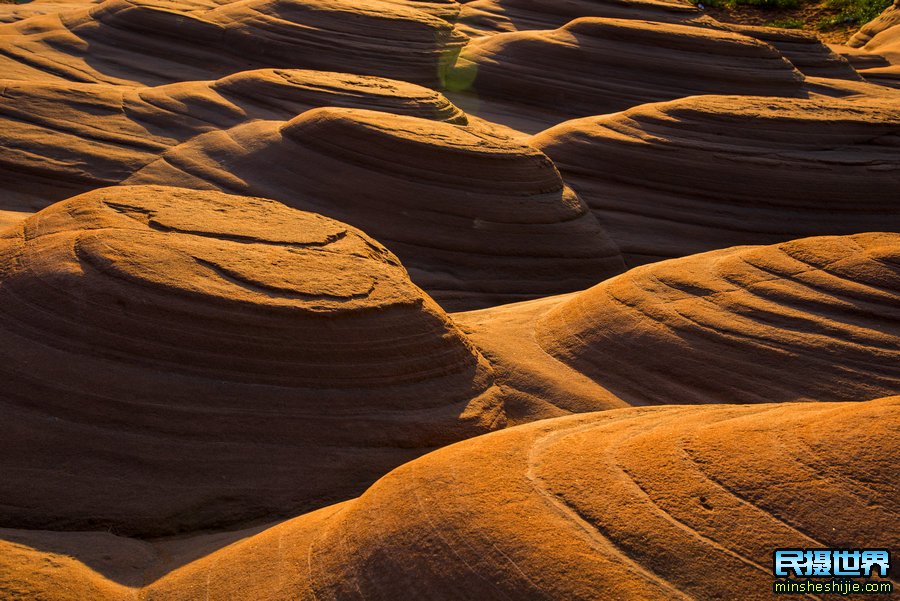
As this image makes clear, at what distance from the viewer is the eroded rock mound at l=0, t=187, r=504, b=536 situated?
165 inches

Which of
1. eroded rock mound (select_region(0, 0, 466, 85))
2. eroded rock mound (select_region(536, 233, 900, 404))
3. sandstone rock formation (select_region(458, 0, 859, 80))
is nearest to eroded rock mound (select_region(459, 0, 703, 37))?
sandstone rock formation (select_region(458, 0, 859, 80))

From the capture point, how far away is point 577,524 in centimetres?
316

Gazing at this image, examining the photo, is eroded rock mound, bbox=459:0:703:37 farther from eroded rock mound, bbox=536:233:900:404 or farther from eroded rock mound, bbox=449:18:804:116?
eroded rock mound, bbox=536:233:900:404

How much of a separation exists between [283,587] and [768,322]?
347 centimetres

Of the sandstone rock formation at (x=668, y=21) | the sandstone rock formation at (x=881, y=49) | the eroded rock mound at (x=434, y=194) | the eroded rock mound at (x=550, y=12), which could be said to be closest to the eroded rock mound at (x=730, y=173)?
the eroded rock mound at (x=434, y=194)

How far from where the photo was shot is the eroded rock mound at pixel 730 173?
29.2 ft

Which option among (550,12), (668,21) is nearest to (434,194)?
(668,21)

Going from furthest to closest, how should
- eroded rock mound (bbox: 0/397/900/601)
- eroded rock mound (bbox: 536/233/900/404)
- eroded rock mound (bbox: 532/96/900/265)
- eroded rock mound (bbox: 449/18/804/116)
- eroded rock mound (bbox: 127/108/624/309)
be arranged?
1. eroded rock mound (bbox: 449/18/804/116)
2. eroded rock mound (bbox: 532/96/900/265)
3. eroded rock mound (bbox: 127/108/624/309)
4. eroded rock mound (bbox: 536/233/900/404)
5. eroded rock mound (bbox: 0/397/900/601)

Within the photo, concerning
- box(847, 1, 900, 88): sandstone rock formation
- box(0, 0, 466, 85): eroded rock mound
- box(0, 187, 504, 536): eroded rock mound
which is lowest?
box(0, 187, 504, 536): eroded rock mound

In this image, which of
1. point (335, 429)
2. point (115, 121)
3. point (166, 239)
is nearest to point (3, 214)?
point (115, 121)

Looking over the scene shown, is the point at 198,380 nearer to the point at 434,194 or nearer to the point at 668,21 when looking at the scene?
the point at 434,194

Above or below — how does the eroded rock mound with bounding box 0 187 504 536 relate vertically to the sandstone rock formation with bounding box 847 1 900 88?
below

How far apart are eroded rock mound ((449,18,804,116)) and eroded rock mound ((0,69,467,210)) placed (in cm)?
320

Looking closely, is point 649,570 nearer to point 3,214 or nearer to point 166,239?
point 166,239
